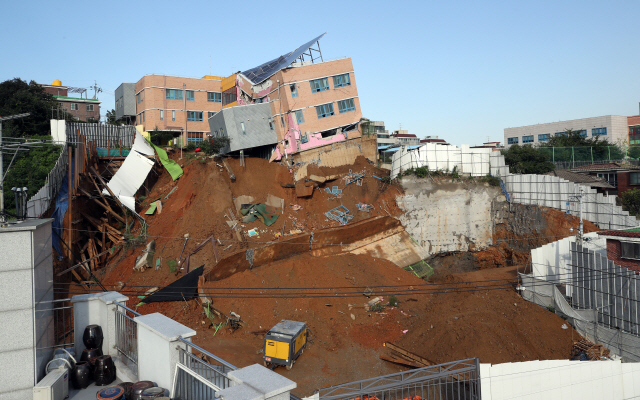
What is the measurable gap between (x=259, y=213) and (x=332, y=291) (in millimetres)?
7785

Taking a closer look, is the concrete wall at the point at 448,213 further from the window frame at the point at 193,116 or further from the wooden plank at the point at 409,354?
the window frame at the point at 193,116

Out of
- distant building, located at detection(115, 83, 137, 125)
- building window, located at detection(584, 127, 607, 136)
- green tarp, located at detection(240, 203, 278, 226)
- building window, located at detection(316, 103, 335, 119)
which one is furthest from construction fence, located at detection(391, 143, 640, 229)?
building window, located at detection(584, 127, 607, 136)

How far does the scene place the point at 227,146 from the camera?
3347cm

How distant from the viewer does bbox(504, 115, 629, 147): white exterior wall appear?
2491 inches

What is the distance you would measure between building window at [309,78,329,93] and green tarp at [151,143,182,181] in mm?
12999

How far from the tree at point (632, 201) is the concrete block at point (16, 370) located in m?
39.1

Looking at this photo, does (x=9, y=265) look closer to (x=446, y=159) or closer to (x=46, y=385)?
(x=46, y=385)

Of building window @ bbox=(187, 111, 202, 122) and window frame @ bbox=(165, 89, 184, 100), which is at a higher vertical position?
window frame @ bbox=(165, 89, 184, 100)

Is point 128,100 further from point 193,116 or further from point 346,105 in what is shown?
point 346,105

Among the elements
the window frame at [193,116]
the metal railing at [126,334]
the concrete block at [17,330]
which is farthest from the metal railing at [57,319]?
the window frame at [193,116]

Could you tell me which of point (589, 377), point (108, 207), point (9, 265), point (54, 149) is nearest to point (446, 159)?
point (589, 377)

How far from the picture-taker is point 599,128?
213 feet

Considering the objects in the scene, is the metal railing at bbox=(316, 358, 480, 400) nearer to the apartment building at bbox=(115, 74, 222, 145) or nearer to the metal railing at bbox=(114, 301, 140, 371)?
the metal railing at bbox=(114, 301, 140, 371)

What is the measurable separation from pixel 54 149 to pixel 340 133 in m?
25.1
